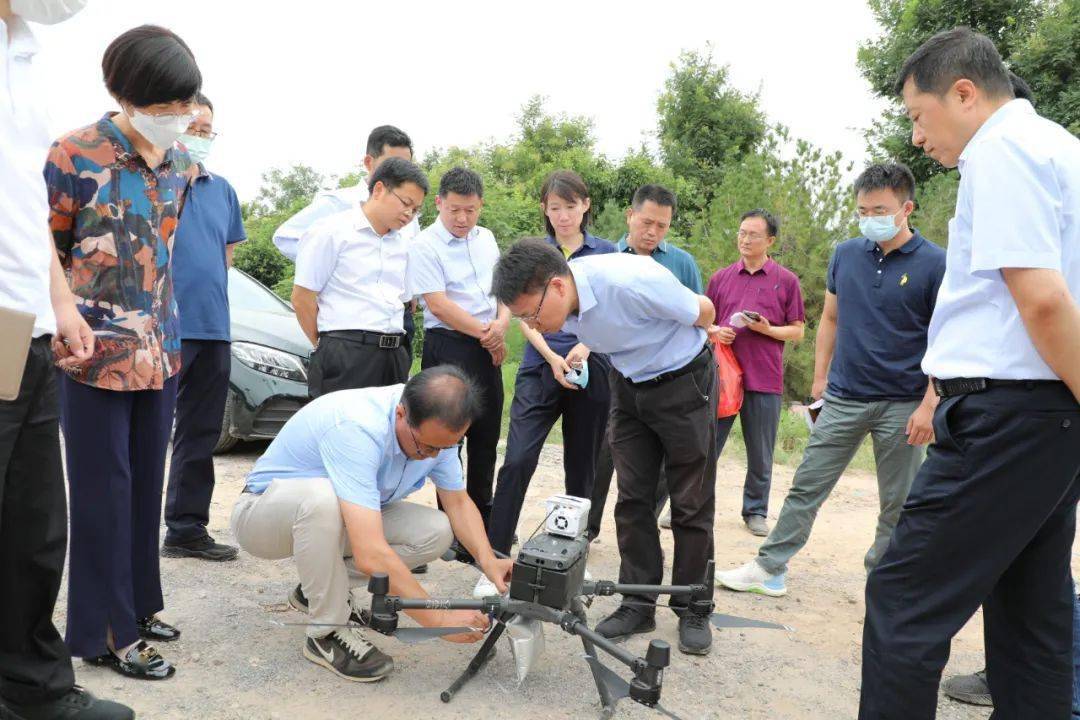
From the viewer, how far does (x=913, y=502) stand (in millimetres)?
2066

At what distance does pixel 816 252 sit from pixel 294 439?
7485mm

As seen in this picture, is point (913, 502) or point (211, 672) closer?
point (913, 502)

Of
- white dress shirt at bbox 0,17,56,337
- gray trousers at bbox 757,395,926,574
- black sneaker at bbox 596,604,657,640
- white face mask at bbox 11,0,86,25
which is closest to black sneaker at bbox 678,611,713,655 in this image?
black sneaker at bbox 596,604,657,640

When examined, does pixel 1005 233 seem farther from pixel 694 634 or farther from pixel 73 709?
pixel 73 709

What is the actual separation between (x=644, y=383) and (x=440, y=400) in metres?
0.93

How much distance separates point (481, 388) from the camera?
398cm

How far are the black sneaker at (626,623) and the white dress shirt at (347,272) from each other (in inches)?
64.5

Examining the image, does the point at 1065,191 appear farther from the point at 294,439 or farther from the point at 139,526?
the point at 139,526

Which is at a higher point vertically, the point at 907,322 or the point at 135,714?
the point at 907,322

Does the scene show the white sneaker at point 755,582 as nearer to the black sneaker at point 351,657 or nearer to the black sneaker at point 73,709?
the black sneaker at point 351,657

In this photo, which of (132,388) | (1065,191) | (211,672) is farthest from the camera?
(211,672)

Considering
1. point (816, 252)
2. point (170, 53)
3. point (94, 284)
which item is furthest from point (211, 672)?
point (816, 252)

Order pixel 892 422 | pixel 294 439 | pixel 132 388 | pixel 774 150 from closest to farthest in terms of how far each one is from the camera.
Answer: pixel 132 388, pixel 294 439, pixel 892 422, pixel 774 150

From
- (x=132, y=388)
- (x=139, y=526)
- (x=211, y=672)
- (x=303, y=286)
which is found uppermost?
(x=303, y=286)
